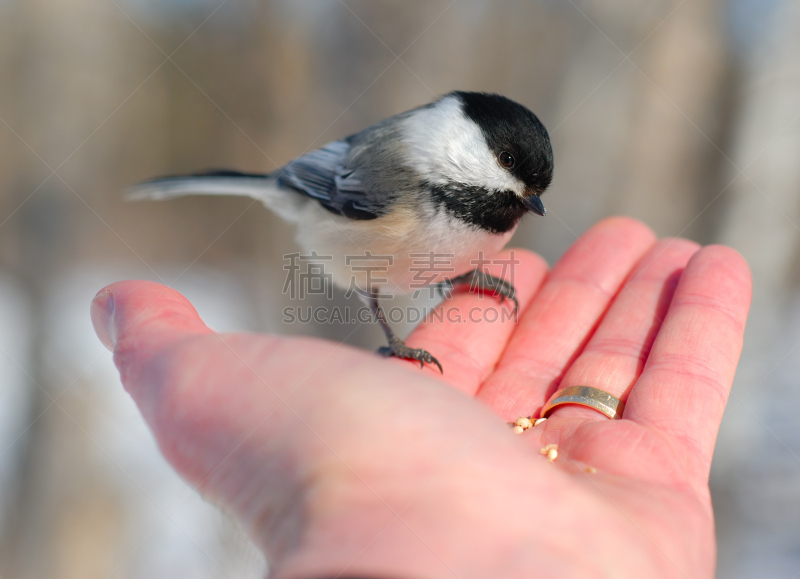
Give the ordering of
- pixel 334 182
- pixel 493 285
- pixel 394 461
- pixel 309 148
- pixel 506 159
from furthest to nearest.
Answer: pixel 309 148
pixel 493 285
pixel 334 182
pixel 506 159
pixel 394 461

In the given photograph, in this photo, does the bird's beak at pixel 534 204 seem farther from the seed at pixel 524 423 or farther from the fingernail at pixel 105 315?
the fingernail at pixel 105 315

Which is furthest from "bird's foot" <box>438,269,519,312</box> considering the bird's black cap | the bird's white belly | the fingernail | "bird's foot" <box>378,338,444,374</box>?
the fingernail

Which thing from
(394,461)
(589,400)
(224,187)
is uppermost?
(589,400)

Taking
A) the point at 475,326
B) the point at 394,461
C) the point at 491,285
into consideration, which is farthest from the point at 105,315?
the point at 491,285

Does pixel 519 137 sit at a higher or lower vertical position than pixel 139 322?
higher

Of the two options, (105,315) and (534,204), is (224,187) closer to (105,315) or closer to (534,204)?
(105,315)
